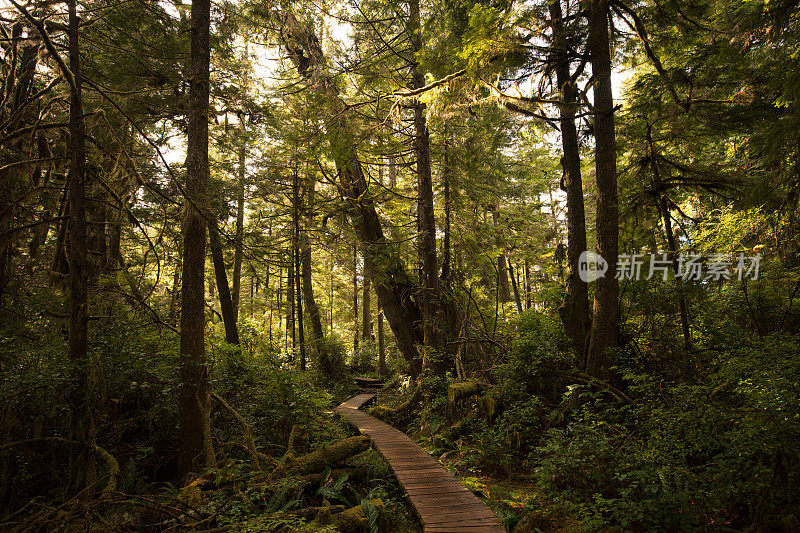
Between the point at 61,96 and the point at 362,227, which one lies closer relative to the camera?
the point at 61,96

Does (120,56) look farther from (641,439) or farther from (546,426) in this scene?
(641,439)

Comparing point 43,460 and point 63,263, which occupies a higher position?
point 63,263

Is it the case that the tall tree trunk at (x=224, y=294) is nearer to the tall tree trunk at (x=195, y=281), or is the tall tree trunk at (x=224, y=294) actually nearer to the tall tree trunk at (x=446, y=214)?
the tall tree trunk at (x=195, y=281)

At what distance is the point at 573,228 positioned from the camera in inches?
352

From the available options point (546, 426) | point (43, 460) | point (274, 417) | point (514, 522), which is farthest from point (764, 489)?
point (43, 460)

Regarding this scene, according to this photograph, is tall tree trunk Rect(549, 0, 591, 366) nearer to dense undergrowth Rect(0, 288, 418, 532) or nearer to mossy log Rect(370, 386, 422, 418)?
mossy log Rect(370, 386, 422, 418)

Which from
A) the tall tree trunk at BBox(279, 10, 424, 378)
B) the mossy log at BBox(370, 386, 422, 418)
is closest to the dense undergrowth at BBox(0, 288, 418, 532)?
the mossy log at BBox(370, 386, 422, 418)

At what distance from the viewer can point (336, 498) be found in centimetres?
597

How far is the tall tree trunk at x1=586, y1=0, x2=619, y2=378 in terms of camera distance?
24.4 ft

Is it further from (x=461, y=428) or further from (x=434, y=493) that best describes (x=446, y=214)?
(x=434, y=493)

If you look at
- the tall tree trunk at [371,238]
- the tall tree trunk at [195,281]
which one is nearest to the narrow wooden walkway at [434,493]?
the tall tree trunk at [195,281]

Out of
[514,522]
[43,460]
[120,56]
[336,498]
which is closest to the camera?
[514,522]

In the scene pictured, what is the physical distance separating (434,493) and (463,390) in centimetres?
335

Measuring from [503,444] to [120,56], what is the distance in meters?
12.1
